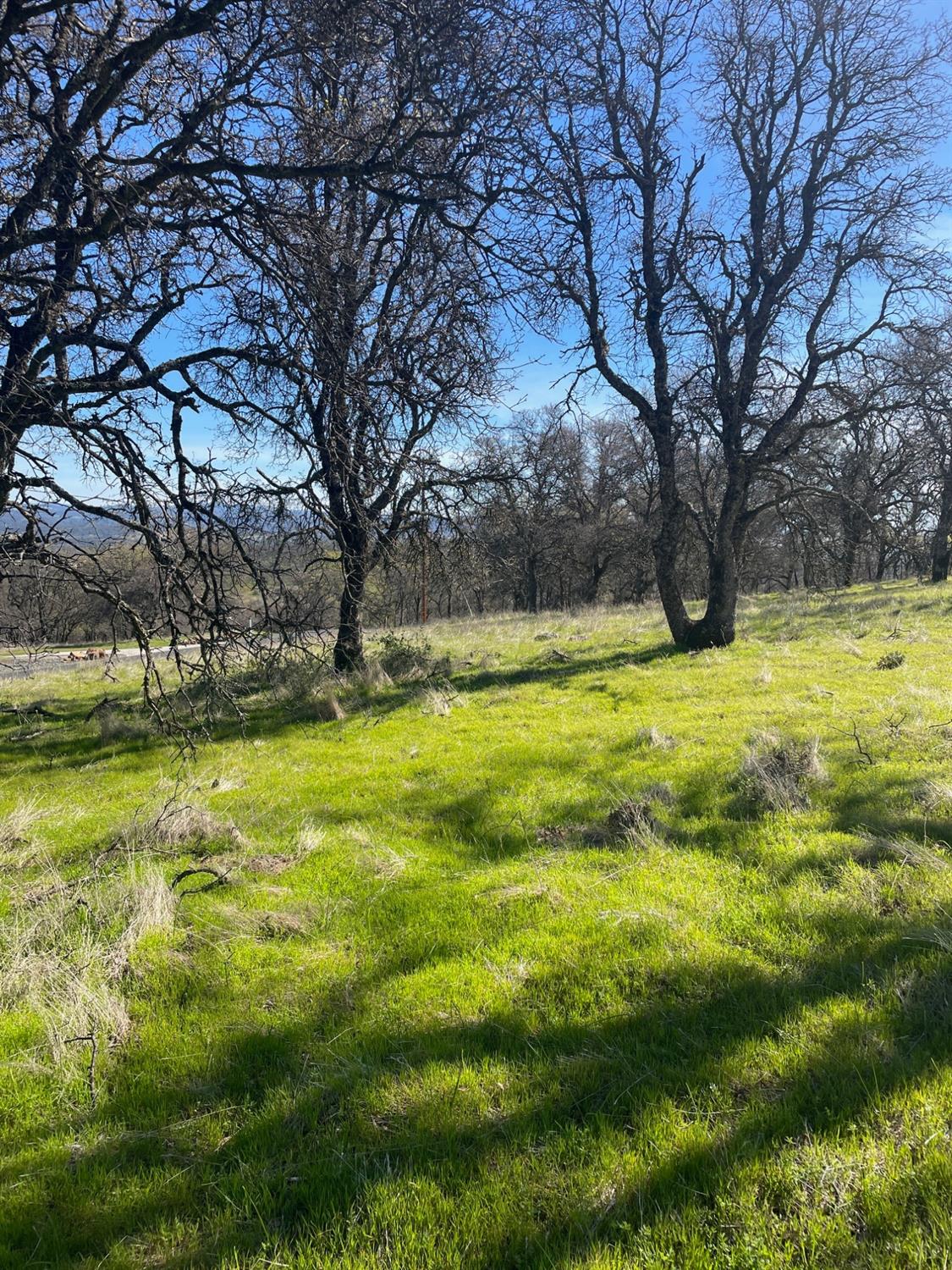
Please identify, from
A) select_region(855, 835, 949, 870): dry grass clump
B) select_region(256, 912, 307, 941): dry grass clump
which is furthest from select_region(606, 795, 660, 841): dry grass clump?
select_region(256, 912, 307, 941): dry grass clump

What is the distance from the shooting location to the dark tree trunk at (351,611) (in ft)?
16.9

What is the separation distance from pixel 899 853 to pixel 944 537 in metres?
16.6

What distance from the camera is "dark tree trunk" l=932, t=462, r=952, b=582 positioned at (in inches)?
635

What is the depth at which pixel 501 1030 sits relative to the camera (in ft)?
9.05

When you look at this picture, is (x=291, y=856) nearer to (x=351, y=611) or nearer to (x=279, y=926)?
(x=279, y=926)

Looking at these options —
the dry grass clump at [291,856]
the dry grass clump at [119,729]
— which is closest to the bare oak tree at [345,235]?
the dry grass clump at [291,856]

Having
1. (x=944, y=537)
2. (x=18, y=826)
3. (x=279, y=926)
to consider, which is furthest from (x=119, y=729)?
(x=944, y=537)

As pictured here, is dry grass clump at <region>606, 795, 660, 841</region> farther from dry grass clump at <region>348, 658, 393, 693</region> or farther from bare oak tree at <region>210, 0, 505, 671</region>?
dry grass clump at <region>348, 658, 393, 693</region>

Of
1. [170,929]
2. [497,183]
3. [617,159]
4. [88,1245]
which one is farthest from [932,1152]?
[617,159]

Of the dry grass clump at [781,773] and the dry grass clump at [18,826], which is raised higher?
the dry grass clump at [781,773]

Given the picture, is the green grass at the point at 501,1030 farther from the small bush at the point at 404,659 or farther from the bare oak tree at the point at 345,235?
the small bush at the point at 404,659

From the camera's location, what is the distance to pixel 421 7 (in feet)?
13.5

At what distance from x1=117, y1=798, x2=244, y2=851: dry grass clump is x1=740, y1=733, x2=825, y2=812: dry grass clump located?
163 inches

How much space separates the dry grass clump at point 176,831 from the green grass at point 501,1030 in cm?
6
